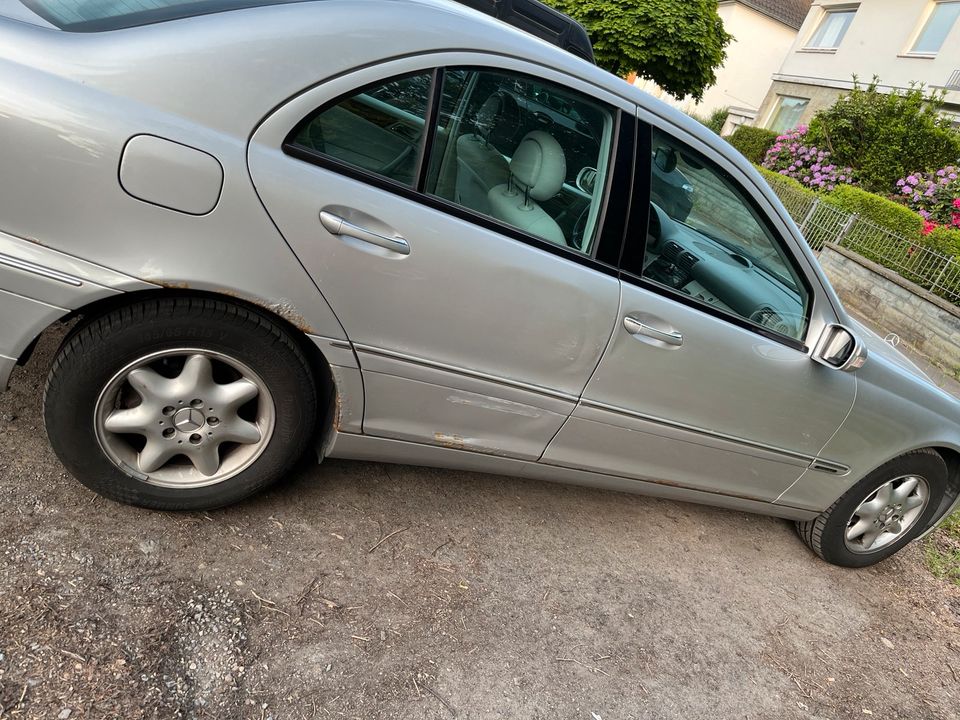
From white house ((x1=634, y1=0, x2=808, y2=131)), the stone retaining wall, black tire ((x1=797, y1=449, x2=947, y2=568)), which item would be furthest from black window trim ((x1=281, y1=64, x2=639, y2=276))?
white house ((x1=634, y1=0, x2=808, y2=131))

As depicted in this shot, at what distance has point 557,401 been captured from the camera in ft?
8.26

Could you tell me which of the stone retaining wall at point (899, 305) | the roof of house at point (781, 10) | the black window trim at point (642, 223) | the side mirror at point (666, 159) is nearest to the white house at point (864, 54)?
the stone retaining wall at point (899, 305)

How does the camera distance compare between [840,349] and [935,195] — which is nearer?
[840,349]

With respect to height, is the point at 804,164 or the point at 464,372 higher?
the point at 804,164

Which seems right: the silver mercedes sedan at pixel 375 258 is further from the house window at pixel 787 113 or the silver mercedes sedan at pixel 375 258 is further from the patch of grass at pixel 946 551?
the house window at pixel 787 113

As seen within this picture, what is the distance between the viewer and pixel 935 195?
500 inches

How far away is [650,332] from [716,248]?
550 millimetres

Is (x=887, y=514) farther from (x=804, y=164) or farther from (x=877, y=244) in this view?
(x=804, y=164)

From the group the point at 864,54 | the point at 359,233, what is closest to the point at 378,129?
the point at 359,233

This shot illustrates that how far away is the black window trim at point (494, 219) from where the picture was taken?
2.02 m

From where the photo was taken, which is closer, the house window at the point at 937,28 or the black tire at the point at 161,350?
the black tire at the point at 161,350

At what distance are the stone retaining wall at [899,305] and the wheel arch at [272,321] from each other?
8984 mm

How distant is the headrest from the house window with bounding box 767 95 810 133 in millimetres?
23692

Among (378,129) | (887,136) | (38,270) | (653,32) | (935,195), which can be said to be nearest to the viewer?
(38,270)
